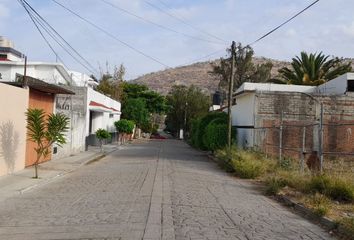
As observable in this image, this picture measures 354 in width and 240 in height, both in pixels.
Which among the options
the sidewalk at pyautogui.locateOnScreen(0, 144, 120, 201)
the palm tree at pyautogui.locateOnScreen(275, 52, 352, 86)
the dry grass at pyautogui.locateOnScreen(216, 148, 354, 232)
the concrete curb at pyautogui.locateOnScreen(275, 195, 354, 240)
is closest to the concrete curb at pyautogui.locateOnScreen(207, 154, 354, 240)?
the concrete curb at pyautogui.locateOnScreen(275, 195, 354, 240)

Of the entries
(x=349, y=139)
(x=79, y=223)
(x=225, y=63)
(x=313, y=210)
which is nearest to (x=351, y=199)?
(x=313, y=210)

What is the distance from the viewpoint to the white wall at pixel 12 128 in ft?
59.5

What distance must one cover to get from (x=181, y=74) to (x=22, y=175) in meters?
123

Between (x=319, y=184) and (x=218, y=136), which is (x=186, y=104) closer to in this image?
(x=218, y=136)

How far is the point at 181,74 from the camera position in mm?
141250

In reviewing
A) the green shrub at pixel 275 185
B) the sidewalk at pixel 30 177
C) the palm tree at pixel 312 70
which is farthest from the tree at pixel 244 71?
the green shrub at pixel 275 185

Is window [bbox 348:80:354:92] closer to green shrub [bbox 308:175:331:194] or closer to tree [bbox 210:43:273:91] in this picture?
green shrub [bbox 308:175:331:194]

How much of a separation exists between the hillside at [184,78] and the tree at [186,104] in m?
32.5

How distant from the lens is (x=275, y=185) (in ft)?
53.1

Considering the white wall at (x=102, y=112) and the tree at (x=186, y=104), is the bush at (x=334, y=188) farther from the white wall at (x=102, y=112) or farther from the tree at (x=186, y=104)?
the tree at (x=186, y=104)

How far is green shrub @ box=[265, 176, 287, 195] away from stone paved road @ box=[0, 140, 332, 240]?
456mm

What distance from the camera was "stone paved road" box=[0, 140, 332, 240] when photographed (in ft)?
29.9

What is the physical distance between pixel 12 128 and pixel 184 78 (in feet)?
387

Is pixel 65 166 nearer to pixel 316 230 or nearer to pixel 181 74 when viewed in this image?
pixel 316 230
